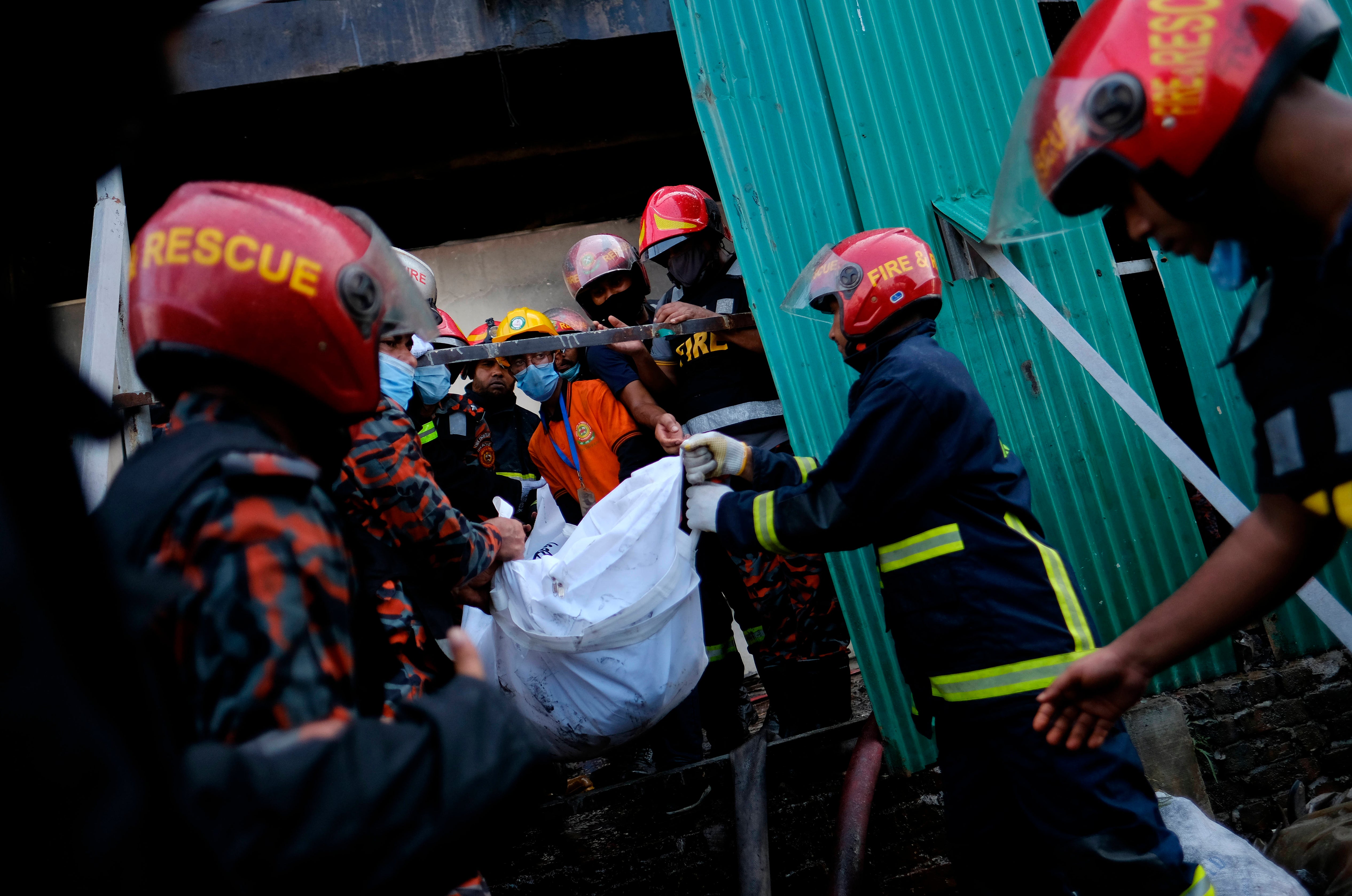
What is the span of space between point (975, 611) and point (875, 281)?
1148 millimetres

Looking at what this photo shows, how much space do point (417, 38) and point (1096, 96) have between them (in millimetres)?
4213

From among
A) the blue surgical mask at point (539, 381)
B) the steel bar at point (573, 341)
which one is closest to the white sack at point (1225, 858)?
the steel bar at point (573, 341)

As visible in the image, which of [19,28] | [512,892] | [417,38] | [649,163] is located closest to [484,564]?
[512,892]

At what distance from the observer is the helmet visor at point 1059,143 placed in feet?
4.93

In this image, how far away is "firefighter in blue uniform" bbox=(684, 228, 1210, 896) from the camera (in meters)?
2.27

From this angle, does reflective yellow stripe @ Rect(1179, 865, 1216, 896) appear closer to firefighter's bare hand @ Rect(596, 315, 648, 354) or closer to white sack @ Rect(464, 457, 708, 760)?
white sack @ Rect(464, 457, 708, 760)

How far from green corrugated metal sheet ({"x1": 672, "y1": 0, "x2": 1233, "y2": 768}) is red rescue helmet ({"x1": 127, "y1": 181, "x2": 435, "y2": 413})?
2476 millimetres

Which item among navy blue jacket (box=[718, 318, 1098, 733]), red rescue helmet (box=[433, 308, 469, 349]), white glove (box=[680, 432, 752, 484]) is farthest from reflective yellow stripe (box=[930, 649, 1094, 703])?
red rescue helmet (box=[433, 308, 469, 349])

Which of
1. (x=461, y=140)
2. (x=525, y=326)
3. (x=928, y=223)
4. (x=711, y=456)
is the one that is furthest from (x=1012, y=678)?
(x=461, y=140)

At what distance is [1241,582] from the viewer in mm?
1604

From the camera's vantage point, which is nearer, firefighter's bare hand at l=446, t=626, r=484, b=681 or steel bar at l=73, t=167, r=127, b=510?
firefighter's bare hand at l=446, t=626, r=484, b=681

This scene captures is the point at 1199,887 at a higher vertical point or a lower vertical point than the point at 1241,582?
lower

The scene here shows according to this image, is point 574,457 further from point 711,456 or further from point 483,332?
point 711,456

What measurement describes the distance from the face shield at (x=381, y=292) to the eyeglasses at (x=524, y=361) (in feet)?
9.93
